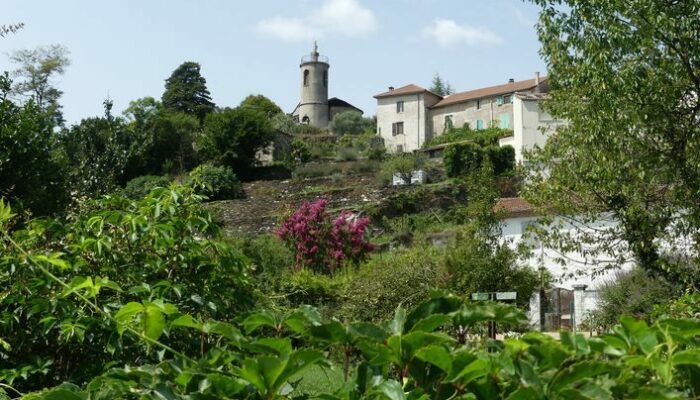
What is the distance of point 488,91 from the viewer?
6322 cm

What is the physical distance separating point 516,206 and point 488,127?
34.1m

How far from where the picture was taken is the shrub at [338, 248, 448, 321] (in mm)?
13773

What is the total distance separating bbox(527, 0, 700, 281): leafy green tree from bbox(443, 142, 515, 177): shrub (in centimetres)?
2973

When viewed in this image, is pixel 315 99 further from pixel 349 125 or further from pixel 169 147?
pixel 169 147

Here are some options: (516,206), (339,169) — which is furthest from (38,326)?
(339,169)

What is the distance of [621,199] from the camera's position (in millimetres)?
12516

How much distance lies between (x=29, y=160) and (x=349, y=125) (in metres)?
61.4

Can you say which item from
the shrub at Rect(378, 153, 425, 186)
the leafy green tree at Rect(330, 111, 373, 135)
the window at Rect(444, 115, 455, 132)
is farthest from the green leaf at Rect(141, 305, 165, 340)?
the leafy green tree at Rect(330, 111, 373, 135)

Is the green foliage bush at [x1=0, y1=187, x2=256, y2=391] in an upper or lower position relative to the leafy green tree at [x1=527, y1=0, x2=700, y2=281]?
lower

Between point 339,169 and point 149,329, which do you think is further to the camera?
point 339,169

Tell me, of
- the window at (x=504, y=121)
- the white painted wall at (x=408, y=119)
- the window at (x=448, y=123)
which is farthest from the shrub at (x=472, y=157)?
the white painted wall at (x=408, y=119)

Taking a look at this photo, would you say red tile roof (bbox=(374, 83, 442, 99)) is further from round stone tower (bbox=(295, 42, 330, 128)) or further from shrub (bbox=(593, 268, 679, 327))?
shrub (bbox=(593, 268, 679, 327))

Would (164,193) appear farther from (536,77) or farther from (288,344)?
(536,77)

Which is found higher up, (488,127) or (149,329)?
(488,127)
